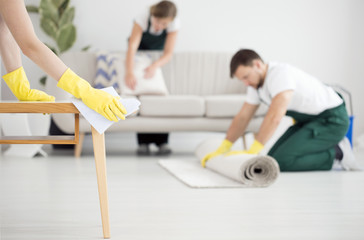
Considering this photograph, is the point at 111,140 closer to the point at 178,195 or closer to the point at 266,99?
the point at 266,99

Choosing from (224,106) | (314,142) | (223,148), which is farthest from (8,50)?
(224,106)

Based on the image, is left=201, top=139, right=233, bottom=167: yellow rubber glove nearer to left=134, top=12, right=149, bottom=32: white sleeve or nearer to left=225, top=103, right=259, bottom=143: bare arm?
left=225, top=103, right=259, bottom=143: bare arm

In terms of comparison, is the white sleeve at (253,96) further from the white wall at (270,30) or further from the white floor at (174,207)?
the white wall at (270,30)

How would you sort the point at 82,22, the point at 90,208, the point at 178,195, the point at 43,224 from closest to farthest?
1. the point at 43,224
2. the point at 90,208
3. the point at 178,195
4. the point at 82,22

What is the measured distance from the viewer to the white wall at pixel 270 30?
493cm

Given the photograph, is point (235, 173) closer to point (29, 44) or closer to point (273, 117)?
point (273, 117)

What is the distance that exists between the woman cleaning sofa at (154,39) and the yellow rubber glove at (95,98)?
242 centimetres

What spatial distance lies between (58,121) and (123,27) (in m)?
1.60

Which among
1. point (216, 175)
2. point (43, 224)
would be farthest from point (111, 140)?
point (43, 224)

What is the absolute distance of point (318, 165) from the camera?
3.02 meters

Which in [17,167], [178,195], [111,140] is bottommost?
[111,140]

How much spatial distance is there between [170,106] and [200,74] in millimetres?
798

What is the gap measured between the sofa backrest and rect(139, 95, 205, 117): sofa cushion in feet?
2.18

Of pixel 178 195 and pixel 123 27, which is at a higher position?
pixel 123 27
